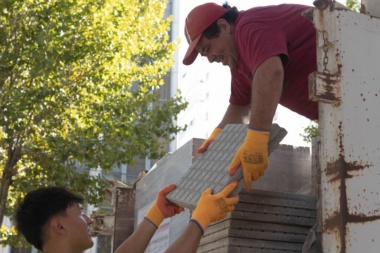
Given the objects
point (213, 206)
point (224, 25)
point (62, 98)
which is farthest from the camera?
point (62, 98)

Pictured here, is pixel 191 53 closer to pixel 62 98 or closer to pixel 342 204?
pixel 342 204

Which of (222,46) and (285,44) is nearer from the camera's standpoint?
(285,44)

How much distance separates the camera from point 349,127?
8.25ft

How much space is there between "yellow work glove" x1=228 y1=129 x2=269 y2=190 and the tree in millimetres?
11093

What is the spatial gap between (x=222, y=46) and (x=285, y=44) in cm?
43

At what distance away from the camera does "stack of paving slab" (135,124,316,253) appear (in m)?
3.24

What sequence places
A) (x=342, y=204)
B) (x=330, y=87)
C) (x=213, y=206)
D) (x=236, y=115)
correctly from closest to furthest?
(x=342, y=204) < (x=330, y=87) < (x=213, y=206) < (x=236, y=115)

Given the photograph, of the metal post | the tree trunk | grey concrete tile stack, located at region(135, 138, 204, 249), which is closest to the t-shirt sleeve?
the metal post

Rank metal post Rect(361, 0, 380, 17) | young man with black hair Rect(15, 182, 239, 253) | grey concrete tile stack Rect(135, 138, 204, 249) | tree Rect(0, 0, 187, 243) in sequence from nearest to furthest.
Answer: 1. metal post Rect(361, 0, 380, 17)
2. young man with black hair Rect(15, 182, 239, 253)
3. grey concrete tile stack Rect(135, 138, 204, 249)
4. tree Rect(0, 0, 187, 243)

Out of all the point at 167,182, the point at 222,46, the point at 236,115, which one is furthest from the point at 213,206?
the point at 167,182

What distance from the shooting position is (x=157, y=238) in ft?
15.0

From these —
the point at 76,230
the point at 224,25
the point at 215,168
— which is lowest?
the point at 76,230

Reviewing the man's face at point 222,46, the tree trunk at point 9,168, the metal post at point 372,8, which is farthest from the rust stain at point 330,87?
the tree trunk at point 9,168

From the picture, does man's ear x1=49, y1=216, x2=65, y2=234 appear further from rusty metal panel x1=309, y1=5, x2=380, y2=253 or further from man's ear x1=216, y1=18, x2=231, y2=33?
rusty metal panel x1=309, y1=5, x2=380, y2=253
